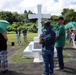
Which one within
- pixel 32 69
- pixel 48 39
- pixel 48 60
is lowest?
pixel 32 69

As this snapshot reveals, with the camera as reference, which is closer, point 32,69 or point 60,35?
point 60,35

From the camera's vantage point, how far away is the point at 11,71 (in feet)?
28.2

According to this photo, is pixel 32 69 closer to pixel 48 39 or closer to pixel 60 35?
pixel 60 35

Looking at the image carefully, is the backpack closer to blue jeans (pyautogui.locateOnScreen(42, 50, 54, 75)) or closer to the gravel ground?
blue jeans (pyautogui.locateOnScreen(42, 50, 54, 75))

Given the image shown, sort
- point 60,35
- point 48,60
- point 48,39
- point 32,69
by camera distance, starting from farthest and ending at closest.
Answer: point 32,69
point 60,35
point 48,60
point 48,39

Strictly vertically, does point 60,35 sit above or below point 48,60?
above

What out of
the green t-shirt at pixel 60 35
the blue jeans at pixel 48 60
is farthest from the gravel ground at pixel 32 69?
the green t-shirt at pixel 60 35

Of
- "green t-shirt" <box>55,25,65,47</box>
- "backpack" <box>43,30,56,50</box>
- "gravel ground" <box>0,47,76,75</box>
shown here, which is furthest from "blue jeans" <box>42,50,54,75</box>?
"green t-shirt" <box>55,25,65,47</box>

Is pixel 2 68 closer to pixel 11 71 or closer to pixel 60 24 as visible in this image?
pixel 11 71

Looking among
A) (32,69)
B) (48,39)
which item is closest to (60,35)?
(48,39)

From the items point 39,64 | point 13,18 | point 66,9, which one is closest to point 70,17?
point 66,9

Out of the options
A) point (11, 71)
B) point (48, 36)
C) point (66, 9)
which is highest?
point (66, 9)

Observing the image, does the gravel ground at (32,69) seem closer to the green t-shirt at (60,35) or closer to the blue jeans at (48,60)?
the blue jeans at (48,60)

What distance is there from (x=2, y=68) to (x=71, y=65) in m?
2.74
